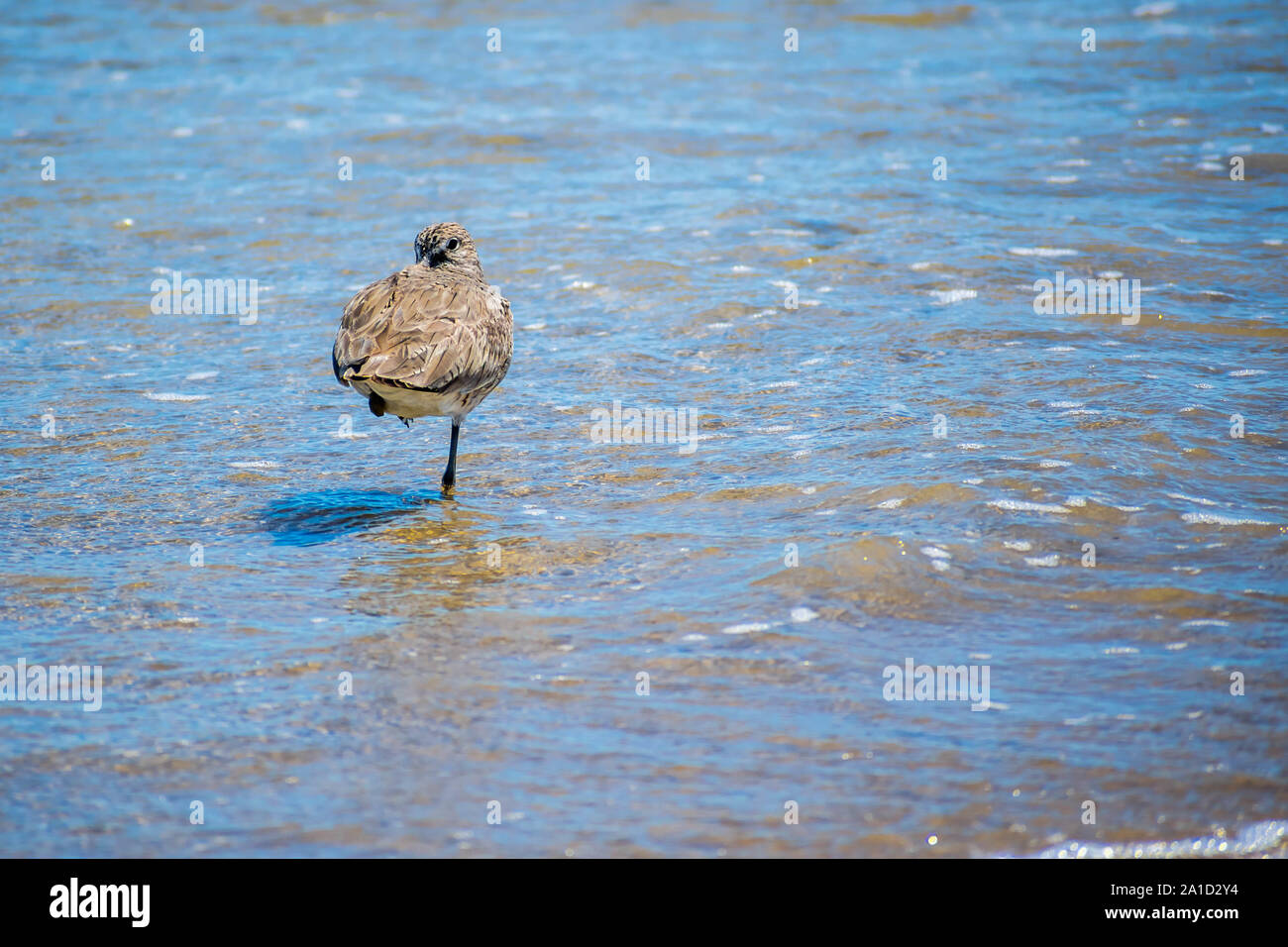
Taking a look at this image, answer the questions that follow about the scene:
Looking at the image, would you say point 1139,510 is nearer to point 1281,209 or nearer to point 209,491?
point 209,491

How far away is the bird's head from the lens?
815 centimetres

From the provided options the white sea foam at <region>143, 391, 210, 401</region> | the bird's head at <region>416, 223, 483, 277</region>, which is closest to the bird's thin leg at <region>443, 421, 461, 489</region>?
the bird's head at <region>416, 223, 483, 277</region>

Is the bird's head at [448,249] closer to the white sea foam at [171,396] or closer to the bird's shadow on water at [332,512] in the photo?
the bird's shadow on water at [332,512]

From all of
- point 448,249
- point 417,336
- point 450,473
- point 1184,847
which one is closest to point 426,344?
point 417,336

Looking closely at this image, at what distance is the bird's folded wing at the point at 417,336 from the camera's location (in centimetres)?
692

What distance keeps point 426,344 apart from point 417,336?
72mm

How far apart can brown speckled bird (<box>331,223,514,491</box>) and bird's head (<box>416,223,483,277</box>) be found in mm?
89

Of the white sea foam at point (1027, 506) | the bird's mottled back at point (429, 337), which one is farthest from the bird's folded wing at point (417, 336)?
the white sea foam at point (1027, 506)

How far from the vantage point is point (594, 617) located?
5.93 meters

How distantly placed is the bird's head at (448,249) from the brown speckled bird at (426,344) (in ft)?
0.29

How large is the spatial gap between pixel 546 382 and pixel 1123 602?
455cm

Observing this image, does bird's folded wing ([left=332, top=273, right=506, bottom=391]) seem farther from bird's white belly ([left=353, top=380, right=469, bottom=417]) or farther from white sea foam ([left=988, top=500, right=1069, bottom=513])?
white sea foam ([left=988, top=500, right=1069, bottom=513])
